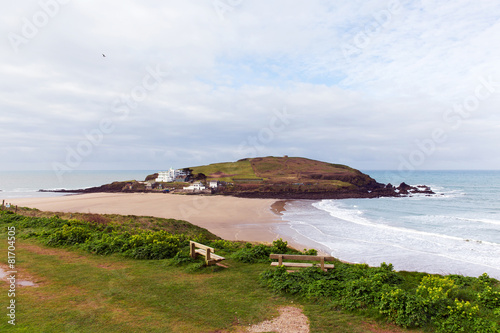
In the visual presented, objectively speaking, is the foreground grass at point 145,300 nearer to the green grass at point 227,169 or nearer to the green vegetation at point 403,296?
the green vegetation at point 403,296

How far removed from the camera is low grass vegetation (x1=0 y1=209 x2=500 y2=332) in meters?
6.02

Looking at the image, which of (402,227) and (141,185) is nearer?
(402,227)

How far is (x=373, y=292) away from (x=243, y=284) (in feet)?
11.2

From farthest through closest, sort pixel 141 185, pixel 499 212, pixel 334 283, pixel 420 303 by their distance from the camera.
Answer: pixel 141 185 → pixel 499 212 → pixel 334 283 → pixel 420 303

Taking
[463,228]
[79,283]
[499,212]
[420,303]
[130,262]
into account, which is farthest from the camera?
[499,212]

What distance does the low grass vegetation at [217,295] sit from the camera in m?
6.02

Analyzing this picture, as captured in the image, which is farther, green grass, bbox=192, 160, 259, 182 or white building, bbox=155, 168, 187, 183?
green grass, bbox=192, 160, 259, 182

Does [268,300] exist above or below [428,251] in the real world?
above

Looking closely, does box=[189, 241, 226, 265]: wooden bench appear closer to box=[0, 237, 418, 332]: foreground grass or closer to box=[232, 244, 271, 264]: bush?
box=[0, 237, 418, 332]: foreground grass

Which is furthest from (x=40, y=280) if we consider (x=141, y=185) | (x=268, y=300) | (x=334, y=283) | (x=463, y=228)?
(x=141, y=185)

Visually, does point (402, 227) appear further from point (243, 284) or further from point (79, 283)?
point (79, 283)

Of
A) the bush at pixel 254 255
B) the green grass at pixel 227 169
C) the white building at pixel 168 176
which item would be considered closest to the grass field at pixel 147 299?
the bush at pixel 254 255

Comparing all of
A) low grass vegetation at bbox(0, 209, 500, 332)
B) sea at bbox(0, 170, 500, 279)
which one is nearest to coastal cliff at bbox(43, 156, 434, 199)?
sea at bbox(0, 170, 500, 279)

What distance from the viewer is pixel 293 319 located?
6.35m
